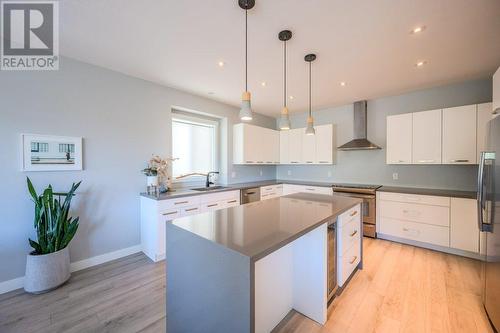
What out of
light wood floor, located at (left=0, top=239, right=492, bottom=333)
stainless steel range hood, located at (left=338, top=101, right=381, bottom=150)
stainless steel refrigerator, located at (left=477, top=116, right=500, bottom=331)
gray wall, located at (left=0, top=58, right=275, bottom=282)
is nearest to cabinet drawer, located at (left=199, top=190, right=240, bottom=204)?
gray wall, located at (left=0, top=58, right=275, bottom=282)

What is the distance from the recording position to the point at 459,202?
9.10 ft

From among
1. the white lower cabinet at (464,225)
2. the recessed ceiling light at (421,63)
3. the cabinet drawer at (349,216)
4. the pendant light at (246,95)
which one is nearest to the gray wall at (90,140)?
the pendant light at (246,95)

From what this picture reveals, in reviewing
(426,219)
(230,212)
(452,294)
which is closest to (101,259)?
(230,212)

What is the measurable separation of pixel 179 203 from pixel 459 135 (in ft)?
14.1

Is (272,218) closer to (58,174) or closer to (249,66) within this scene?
(249,66)

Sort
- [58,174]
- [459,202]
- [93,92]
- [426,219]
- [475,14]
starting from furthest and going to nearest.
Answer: [426,219]
[459,202]
[93,92]
[58,174]
[475,14]

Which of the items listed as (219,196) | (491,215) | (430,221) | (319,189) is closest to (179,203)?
(219,196)

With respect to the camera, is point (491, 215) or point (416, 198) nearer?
point (491, 215)

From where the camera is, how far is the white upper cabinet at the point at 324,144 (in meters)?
4.27

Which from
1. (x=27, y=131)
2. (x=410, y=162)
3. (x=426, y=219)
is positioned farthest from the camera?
(x=410, y=162)

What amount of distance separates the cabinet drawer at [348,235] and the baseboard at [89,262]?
2.84m

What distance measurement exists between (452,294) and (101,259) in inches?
162

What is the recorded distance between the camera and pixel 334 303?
1.89m

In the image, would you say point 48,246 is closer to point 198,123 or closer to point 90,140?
point 90,140
